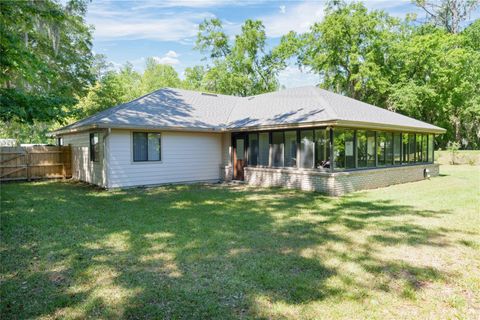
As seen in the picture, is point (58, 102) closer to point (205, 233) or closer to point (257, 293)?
point (205, 233)

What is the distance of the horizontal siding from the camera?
12.0 meters

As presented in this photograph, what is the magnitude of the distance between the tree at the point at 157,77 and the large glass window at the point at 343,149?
109 feet

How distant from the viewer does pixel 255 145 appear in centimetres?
1384

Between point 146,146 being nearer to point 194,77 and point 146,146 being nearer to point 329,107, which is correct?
point 329,107

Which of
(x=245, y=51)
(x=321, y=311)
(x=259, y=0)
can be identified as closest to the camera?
(x=321, y=311)

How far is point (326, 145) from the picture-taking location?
11297 millimetres

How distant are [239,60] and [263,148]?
Answer: 63.6 feet

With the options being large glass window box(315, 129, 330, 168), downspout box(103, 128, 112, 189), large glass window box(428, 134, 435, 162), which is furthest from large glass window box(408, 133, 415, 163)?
downspout box(103, 128, 112, 189)

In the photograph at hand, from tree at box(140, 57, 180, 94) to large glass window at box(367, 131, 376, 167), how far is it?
33.0 metres

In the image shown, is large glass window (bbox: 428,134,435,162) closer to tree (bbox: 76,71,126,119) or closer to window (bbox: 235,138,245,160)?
window (bbox: 235,138,245,160)

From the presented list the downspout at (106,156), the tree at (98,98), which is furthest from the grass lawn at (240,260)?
the tree at (98,98)

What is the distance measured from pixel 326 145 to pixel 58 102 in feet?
28.5

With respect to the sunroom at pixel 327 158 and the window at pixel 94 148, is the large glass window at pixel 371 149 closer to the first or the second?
the sunroom at pixel 327 158

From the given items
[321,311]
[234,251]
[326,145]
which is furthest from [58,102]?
[321,311]
